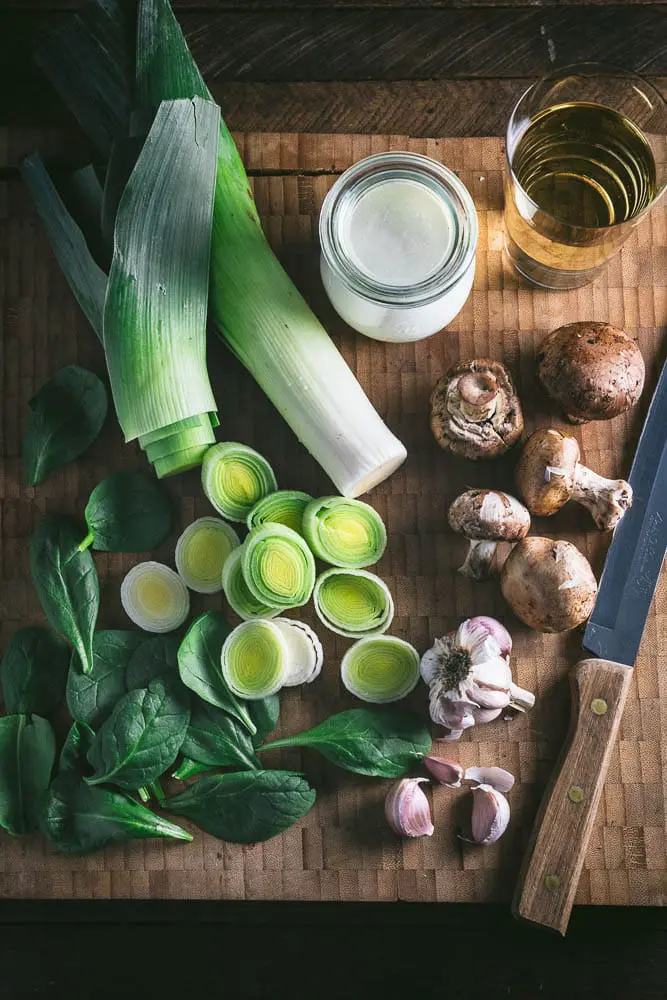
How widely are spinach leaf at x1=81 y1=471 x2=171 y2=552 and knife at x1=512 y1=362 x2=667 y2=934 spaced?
0.63 metres

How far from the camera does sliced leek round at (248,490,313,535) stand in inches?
48.1

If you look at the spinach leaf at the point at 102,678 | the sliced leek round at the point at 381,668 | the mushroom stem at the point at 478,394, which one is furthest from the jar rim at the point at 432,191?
the spinach leaf at the point at 102,678

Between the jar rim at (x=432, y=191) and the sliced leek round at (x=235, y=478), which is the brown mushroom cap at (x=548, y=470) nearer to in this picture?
the jar rim at (x=432, y=191)

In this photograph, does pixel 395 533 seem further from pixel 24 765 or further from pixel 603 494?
pixel 24 765

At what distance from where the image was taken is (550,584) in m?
1.14

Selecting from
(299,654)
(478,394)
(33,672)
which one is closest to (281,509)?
(299,654)

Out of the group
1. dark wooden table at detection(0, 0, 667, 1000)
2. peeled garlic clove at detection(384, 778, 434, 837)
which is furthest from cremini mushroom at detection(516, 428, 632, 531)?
dark wooden table at detection(0, 0, 667, 1000)

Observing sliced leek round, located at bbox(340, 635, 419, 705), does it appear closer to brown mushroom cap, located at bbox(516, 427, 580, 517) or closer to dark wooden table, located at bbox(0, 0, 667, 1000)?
Result: brown mushroom cap, located at bbox(516, 427, 580, 517)

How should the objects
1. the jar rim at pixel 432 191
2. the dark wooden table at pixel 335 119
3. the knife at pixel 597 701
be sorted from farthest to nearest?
the dark wooden table at pixel 335 119
the knife at pixel 597 701
the jar rim at pixel 432 191

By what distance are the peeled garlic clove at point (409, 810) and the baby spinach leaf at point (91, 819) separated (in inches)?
11.4

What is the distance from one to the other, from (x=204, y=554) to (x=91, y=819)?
0.39 meters

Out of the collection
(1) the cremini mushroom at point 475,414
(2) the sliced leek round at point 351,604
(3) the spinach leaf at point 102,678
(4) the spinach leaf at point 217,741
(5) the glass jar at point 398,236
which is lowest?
(4) the spinach leaf at point 217,741

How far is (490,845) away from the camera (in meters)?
1.24

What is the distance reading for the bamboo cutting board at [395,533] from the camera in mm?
1242
